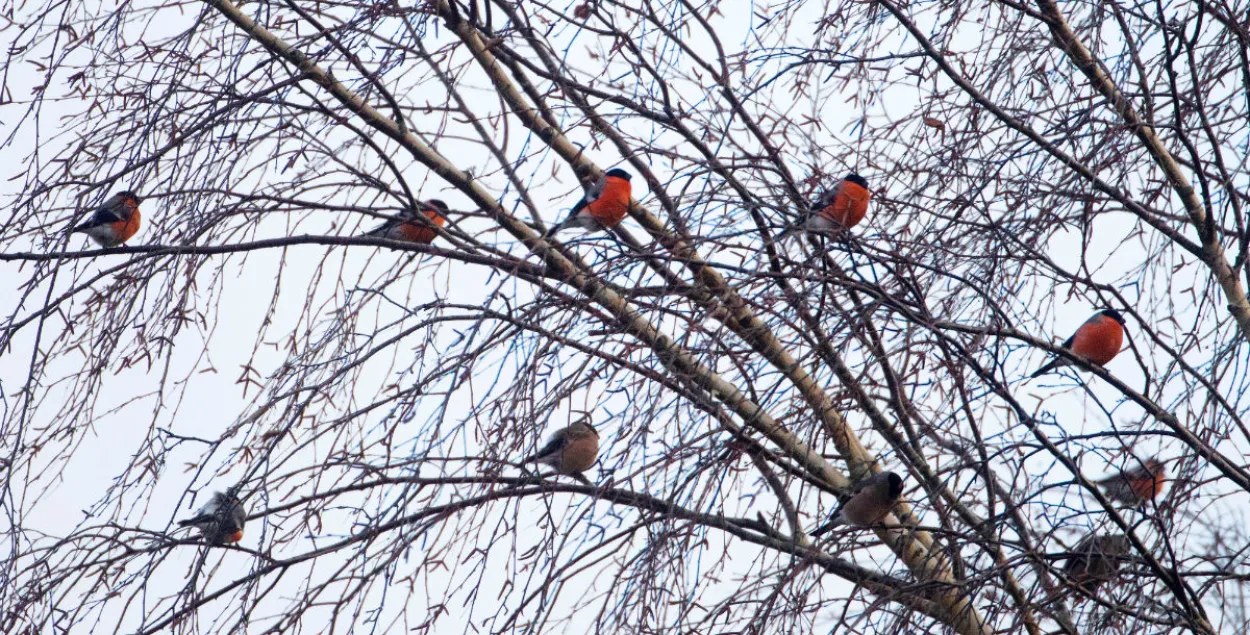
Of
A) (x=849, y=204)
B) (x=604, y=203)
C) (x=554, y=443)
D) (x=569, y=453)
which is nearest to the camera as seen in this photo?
(x=849, y=204)

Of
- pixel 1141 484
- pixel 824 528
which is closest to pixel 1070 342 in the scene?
pixel 1141 484

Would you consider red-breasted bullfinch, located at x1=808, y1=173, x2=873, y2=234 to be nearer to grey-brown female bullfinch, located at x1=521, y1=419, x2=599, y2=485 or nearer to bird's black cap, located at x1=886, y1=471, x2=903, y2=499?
bird's black cap, located at x1=886, y1=471, x2=903, y2=499

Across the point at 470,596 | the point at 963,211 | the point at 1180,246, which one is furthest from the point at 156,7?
the point at 1180,246

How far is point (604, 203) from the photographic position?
14.3ft

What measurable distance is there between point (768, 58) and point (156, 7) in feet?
5.67

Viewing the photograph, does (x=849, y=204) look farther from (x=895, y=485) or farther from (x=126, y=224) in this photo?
(x=126, y=224)

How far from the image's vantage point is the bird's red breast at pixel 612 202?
14.0ft

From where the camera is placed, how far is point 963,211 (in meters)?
3.57

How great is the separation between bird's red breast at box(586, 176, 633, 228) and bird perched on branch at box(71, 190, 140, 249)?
4.50 ft

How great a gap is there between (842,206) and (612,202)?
1.08m

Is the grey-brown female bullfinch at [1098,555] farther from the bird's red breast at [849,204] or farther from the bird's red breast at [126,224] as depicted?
Result: the bird's red breast at [126,224]

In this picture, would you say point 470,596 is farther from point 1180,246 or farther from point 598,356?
point 1180,246

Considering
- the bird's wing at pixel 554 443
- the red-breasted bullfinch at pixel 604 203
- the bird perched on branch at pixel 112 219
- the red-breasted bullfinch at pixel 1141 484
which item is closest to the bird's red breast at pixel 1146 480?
the red-breasted bullfinch at pixel 1141 484

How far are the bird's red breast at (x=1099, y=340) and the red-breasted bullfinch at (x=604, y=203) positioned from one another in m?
1.77
